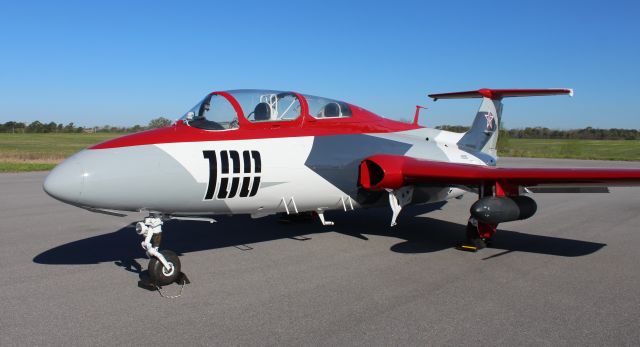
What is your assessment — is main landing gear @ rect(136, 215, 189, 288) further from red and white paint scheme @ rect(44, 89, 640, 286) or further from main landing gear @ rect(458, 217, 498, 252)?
main landing gear @ rect(458, 217, 498, 252)

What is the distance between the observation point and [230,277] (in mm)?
5758

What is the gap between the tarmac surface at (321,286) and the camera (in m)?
4.10

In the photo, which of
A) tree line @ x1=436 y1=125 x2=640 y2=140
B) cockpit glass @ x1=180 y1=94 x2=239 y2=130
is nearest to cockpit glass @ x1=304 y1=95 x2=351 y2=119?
cockpit glass @ x1=180 y1=94 x2=239 y2=130

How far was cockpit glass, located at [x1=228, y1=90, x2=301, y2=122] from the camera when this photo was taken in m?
6.24

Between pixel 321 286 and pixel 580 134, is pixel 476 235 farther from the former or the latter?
pixel 580 134

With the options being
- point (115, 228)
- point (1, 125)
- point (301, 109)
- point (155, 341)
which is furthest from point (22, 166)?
point (1, 125)

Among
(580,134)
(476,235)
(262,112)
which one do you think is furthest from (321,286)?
(580,134)

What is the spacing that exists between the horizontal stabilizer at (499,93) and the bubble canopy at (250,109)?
5.05m

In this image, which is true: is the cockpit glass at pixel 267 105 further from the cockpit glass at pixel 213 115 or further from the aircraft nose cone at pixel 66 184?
the aircraft nose cone at pixel 66 184

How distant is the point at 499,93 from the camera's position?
34.8 ft

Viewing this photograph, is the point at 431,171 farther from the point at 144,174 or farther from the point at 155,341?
the point at 155,341

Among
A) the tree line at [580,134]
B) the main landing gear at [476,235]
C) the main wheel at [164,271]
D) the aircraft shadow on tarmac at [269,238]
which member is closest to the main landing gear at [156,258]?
the main wheel at [164,271]

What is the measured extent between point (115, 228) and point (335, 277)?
5141 mm

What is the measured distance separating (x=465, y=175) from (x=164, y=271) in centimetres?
433
